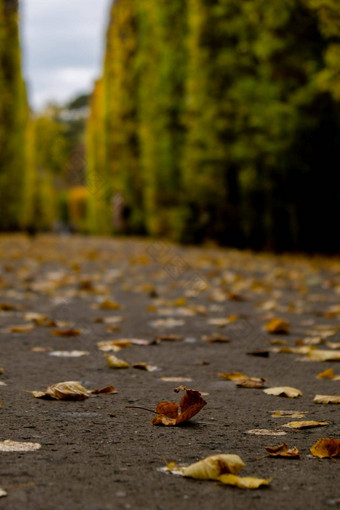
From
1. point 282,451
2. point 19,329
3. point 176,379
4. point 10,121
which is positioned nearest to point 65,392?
point 176,379

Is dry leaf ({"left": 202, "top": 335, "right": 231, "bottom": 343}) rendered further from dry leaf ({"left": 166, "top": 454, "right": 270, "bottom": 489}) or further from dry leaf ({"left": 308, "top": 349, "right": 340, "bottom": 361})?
dry leaf ({"left": 166, "top": 454, "right": 270, "bottom": 489})

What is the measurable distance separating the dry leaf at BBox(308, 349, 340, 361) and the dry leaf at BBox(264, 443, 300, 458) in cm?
170

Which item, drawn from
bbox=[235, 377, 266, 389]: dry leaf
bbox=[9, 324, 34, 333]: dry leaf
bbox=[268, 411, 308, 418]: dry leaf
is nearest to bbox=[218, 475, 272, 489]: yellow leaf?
bbox=[268, 411, 308, 418]: dry leaf

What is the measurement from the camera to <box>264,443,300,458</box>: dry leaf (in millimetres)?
2045

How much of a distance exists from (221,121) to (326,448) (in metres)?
14.4

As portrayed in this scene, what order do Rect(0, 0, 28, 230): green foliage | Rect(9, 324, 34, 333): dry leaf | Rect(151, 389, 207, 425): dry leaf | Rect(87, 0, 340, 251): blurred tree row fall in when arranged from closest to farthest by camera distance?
1. Rect(151, 389, 207, 425): dry leaf
2. Rect(9, 324, 34, 333): dry leaf
3. Rect(87, 0, 340, 251): blurred tree row
4. Rect(0, 0, 28, 230): green foliage

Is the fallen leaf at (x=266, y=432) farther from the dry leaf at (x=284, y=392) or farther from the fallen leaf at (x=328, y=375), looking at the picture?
the fallen leaf at (x=328, y=375)

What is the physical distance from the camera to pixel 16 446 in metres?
2.07

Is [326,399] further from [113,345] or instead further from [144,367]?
[113,345]

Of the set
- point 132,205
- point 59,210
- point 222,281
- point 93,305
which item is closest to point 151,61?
point 132,205

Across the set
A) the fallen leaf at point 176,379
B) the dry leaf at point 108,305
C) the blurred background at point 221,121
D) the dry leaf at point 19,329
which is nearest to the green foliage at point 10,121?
the blurred background at point 221,121

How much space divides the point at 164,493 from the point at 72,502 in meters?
0.22

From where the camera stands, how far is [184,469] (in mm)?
1890

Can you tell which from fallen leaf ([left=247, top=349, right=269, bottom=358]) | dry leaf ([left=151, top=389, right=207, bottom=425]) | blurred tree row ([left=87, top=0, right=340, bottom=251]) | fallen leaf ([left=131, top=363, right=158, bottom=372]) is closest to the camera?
dry leaf ([left=151, top=389, right=207, bottom=425])
